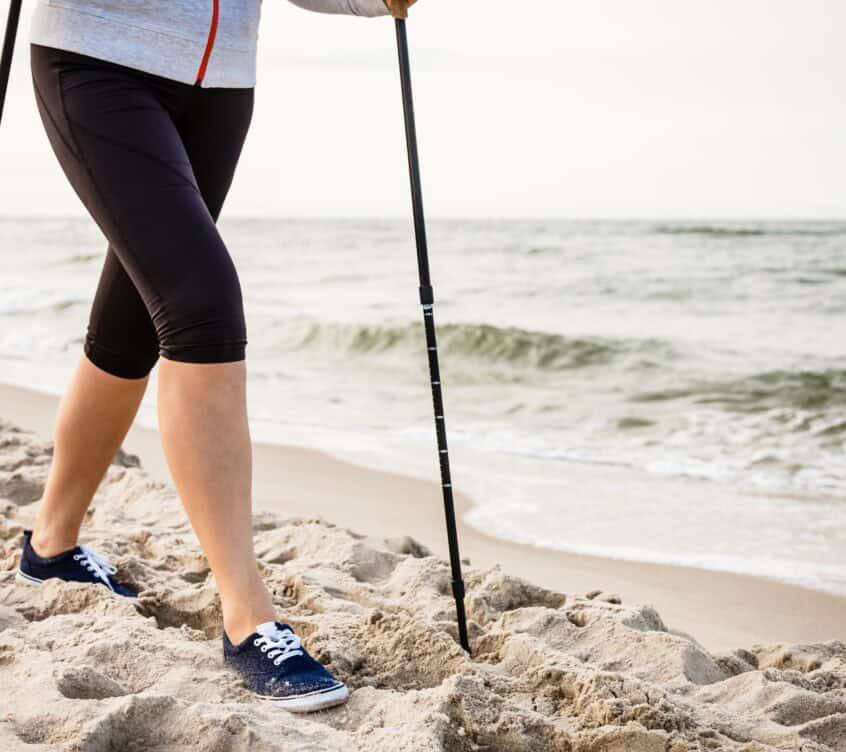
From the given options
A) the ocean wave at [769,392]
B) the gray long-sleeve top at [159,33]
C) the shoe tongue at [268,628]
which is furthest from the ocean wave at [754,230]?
the shoe tongue at [268,628]

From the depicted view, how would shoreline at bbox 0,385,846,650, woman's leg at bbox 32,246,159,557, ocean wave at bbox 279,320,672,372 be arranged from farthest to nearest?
ocean wave at bbox 279,320,672,372
shoreline at bbox 0,385,846,650
woman's leg at bbox 32,246,159,557

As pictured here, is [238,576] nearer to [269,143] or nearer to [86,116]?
[86,116]

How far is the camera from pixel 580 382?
9.02m

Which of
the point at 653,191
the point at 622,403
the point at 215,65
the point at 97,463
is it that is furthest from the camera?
the point at 653,191

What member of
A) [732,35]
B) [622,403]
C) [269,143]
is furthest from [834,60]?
[622,403]

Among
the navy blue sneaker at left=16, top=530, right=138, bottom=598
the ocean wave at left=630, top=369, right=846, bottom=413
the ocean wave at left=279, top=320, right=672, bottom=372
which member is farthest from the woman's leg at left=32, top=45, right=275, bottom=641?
the ocean wave at left=279, top=320, right=672, bottom=372

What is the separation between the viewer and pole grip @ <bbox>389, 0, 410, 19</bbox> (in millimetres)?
2332

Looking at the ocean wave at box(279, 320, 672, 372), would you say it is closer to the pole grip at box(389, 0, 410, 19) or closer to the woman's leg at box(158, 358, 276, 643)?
the pole grip at box(389, 0, 410, 19)

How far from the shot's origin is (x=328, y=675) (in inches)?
84.2

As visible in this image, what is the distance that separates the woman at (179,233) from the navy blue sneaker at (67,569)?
71 cm

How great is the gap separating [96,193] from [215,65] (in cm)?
41

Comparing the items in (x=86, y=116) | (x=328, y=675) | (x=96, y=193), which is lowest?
(x=328, y=675)

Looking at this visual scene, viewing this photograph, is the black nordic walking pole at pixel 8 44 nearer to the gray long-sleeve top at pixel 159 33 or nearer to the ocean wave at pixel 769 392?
the gray long-sleeve top at pixel 159 33

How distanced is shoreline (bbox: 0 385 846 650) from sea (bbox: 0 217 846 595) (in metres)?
0.13
